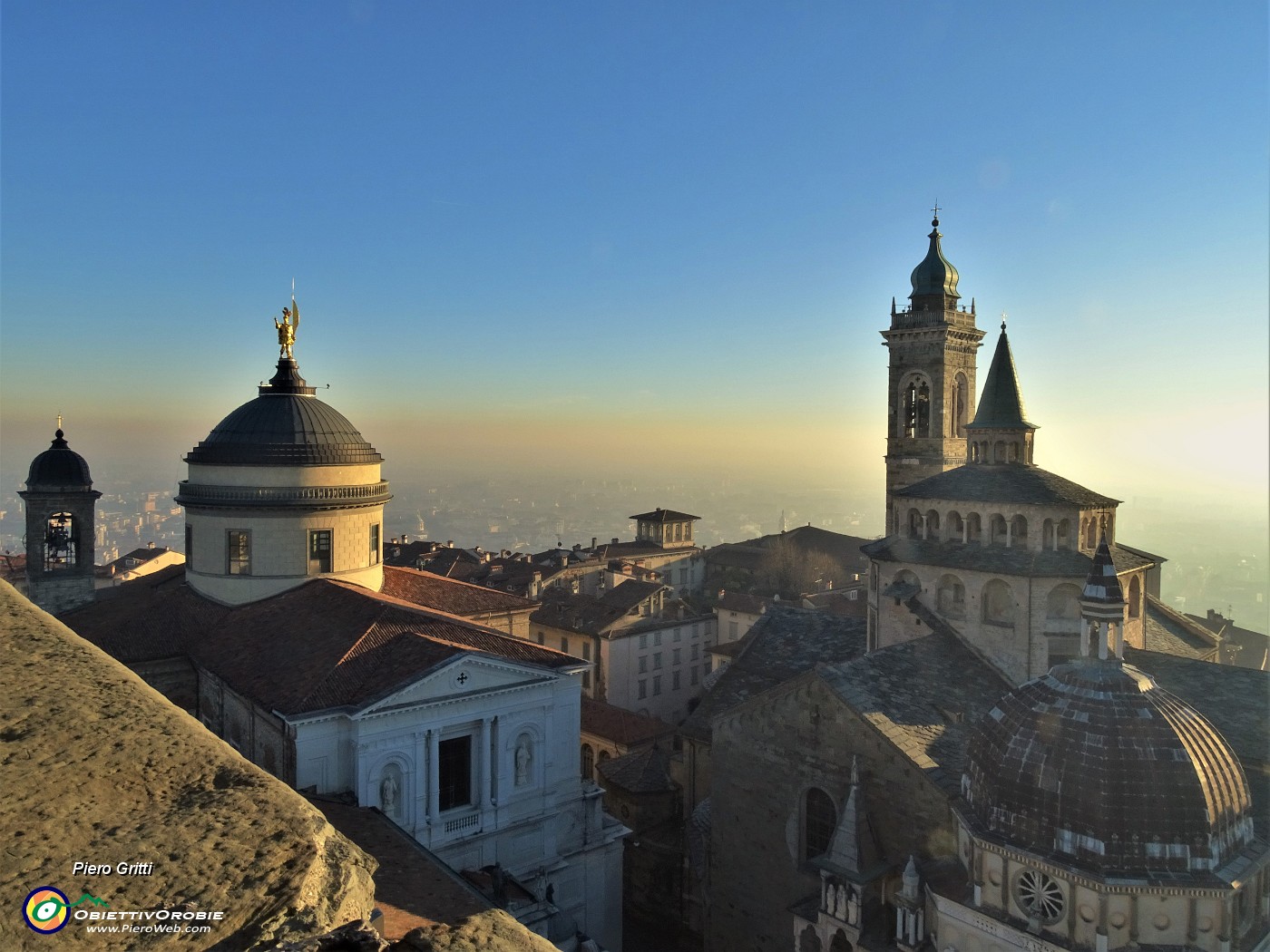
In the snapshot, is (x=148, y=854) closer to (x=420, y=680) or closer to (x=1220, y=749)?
(x=420, y=680)

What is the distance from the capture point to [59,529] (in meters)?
29.8

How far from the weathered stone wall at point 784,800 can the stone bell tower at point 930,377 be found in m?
22.3

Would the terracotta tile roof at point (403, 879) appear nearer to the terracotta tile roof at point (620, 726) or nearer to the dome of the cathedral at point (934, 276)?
the terracotta tile roof at point (620, 726)

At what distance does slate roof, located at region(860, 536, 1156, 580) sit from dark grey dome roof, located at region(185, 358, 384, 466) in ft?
56.8

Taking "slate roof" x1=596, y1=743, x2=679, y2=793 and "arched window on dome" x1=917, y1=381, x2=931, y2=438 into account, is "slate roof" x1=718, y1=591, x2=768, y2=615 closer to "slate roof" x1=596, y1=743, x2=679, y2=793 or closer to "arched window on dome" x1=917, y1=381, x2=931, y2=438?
"arched window on dome" x1=917, y1=381, x2=931, y2=438

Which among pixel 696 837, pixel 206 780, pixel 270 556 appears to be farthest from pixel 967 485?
pixel 206 780

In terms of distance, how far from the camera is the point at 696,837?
89.5 feet

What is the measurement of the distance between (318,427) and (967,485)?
68.3ft

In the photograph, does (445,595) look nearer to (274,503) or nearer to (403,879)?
(274,503)

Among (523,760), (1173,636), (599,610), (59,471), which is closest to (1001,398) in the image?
(1173,636)

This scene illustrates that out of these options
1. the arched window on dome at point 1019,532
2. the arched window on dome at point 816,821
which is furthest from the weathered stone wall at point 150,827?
the arched window on dome at point 1019,532

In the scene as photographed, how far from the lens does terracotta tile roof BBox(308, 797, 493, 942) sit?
1447cm

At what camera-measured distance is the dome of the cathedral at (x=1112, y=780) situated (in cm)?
1508

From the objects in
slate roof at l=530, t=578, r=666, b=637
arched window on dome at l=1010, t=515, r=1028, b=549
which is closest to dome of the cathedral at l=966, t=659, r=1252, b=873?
arched window on dome at l=1010, t=515, r=1028, b=549
